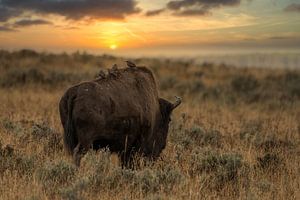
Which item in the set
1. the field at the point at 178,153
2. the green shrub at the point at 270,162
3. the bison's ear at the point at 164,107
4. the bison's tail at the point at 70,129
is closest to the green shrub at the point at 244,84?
the field at the point at 178,153

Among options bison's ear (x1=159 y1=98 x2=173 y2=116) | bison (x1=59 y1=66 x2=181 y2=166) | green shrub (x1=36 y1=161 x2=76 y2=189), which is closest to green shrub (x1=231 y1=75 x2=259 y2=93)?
bison's ear (x1=159 y1=98 x2=173 y2=116)

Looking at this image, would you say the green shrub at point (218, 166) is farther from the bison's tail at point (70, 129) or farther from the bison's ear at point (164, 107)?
the bison's tail at point (70, 129)

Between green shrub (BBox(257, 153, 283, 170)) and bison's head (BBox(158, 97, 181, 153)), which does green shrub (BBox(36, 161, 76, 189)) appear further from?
green shrub (BBox(257, 153, 283, 170))

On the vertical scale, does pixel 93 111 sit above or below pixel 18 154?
above

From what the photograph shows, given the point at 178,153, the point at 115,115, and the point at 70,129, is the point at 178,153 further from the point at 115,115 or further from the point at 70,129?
the point at 70,129

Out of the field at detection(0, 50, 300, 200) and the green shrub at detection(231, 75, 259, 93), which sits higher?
the field at detection(0, 50, 300, 200)

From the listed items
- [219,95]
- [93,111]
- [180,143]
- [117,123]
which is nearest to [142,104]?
[117,123]

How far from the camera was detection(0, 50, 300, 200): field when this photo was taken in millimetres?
6059

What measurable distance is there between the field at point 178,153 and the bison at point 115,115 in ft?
0.85

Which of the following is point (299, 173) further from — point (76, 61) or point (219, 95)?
point (76, 61)

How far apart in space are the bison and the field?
0.26 meters

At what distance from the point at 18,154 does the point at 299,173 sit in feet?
14.7

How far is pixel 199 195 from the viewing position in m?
6.03

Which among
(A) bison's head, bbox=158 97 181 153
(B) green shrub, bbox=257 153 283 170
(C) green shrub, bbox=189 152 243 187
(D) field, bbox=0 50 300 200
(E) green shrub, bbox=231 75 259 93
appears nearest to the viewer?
(D) field, bbox=0 50 300 200
